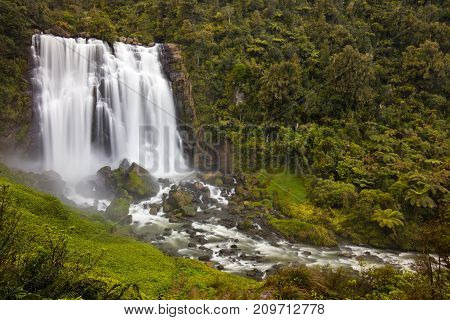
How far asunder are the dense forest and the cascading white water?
1.26 m

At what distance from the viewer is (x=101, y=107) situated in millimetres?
24000

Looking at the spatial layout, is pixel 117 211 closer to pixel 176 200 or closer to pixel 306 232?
pixel 176 200

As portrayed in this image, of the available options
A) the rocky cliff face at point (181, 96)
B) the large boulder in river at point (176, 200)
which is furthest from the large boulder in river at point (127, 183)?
the rocky cliff face at point (181, 96)

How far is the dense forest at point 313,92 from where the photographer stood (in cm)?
1909

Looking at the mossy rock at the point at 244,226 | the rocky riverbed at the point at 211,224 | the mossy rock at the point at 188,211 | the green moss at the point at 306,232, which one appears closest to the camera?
the rocky riverbed at the point at 211,224

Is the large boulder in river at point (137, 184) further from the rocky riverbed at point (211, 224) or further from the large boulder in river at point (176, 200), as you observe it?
the large boulder in river at point (176, 200)

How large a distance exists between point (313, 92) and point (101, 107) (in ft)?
54.7

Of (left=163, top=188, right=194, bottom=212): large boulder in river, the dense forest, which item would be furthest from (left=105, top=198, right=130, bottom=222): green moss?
the dense forest

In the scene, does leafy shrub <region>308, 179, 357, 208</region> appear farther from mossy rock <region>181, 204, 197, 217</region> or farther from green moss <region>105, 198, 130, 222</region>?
green moss <region>105, 198, 130, 222</region>

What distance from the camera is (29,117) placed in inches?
850

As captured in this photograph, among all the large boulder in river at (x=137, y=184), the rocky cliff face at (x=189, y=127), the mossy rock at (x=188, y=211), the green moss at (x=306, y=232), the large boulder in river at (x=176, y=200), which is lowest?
the green moss at (x=306, y=232)

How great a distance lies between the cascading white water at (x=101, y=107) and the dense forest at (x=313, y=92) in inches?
49.6

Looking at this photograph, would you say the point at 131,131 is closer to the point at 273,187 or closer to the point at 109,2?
the point at 273,187
